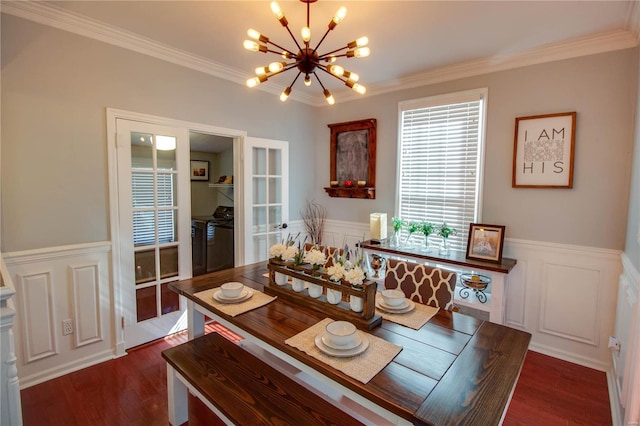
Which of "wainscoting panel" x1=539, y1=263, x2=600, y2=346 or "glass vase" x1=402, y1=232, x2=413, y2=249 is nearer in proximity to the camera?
"wainscoting panel" x1=539, y1=263, x2=600, y2=346

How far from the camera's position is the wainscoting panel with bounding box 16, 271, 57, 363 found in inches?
89.1

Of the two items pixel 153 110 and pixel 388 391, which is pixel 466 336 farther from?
pixel 153 110

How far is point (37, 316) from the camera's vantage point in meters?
2.32

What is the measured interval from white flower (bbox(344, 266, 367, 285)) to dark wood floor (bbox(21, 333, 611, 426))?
150 centimetres

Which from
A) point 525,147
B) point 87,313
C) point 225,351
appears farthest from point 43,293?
point 525,147

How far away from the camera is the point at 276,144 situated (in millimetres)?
3900

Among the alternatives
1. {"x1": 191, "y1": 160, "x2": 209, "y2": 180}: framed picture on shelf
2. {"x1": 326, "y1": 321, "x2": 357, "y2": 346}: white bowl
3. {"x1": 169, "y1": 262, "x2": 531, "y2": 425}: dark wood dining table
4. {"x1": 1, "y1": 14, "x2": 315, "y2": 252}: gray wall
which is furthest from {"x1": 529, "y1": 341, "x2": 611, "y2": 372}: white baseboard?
{"x1": 191, "y1": 160, "x2": 209, "y2": 180}: framed picture on shelf

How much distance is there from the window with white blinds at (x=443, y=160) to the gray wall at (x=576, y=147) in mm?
120

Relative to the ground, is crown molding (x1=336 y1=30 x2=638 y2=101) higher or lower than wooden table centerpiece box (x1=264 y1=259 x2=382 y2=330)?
higher

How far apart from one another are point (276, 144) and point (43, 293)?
2.63m

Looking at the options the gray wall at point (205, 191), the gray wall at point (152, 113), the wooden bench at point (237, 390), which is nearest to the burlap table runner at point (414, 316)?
the wooden bench at point (237, 390)

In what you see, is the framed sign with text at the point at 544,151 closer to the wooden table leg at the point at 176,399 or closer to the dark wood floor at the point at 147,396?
the dark wood floor at the point at 147,396

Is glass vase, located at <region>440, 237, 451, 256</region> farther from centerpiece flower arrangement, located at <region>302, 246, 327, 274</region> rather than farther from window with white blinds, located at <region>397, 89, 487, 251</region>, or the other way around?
centerpiece flower arrangement, located at <region>302, 246, 327, 274</region>

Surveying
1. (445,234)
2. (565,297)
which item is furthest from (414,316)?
(565,297)
